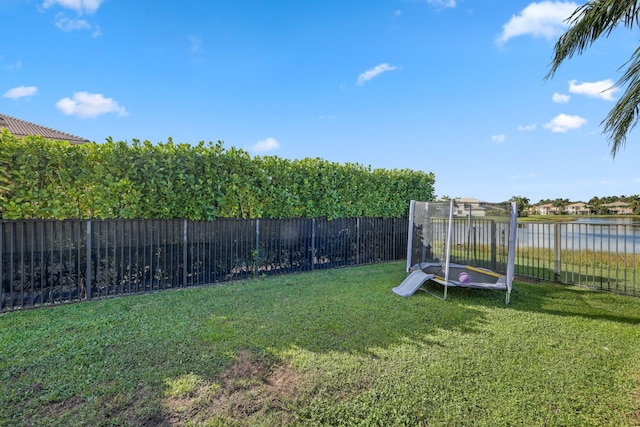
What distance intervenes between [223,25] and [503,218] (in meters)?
8.18

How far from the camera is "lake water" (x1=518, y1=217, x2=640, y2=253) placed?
18.1 feet

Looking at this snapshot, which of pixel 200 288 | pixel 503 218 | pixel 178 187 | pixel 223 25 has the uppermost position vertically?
pixel 223 25

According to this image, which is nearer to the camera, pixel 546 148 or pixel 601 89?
pixel 601 89

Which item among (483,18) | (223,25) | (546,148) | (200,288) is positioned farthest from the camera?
(546,148)

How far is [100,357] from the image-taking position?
2.74 meters

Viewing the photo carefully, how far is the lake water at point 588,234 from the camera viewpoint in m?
5.52

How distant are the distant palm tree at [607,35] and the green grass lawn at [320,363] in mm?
2899

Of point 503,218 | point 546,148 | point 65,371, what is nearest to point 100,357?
point 65,371

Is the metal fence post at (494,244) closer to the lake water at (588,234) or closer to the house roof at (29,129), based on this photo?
the lake water at (588,234)

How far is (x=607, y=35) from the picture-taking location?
461 cm

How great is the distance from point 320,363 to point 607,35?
6508 mm

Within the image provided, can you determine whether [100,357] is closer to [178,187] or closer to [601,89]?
[178,187]

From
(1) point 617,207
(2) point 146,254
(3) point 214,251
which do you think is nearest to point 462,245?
(3) point 214,251

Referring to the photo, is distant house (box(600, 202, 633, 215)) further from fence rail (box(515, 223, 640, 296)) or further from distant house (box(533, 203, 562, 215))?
fence rail (box(515, 223, 640, 296))
